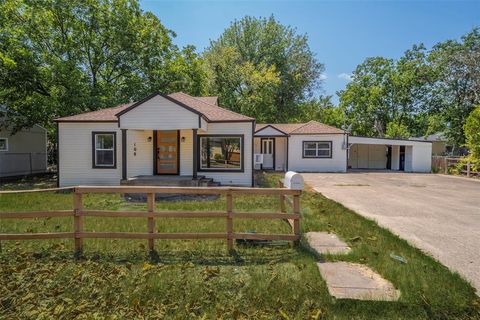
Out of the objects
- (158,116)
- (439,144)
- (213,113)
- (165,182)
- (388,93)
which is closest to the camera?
(165,182)

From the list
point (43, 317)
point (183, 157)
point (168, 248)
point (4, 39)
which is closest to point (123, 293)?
point (43, 317)

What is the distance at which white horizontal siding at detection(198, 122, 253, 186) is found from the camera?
508 inches

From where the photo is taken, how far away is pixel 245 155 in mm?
13023

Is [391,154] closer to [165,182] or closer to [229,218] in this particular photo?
[165,182]

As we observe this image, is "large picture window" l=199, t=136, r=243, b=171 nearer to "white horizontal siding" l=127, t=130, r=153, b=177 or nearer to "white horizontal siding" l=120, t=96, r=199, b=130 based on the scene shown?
"white horizontal siding" l=120, t=96, r=199, b=130

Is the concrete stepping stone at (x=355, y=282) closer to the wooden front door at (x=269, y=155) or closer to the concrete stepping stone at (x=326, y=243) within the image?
the concrete stepping stone at (x=326, y=243)

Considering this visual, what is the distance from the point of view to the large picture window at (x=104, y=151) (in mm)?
13570

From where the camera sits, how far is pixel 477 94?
1128 inches

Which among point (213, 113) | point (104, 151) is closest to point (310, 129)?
point (213, 113)

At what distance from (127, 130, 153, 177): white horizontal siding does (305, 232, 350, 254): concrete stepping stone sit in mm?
9120

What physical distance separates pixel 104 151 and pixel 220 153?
536 centimetres

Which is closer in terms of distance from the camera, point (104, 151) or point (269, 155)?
point (104, 151)

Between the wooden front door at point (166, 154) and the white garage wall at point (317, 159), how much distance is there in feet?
38.1

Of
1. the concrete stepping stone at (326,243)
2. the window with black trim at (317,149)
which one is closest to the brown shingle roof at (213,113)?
the concrete stepping stone at (326,243)
